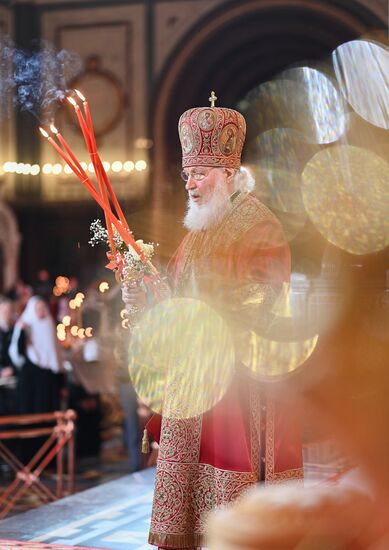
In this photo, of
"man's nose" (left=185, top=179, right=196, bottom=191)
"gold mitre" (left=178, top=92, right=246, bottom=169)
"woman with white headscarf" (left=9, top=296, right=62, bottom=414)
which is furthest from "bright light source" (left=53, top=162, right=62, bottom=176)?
"man's nose" (left=185, top=179, right=196, bottom=191)

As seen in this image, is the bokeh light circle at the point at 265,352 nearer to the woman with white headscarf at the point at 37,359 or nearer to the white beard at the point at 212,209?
the white beard at the point at 212,209

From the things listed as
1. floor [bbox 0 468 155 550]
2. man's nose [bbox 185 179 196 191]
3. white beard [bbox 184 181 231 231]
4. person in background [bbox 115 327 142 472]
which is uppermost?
man's nose [bbox 185 179 196 191]

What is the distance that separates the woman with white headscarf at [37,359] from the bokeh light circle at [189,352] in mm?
4818

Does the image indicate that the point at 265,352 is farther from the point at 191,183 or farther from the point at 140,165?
the point at 140,165

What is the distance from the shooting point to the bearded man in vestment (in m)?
3.79

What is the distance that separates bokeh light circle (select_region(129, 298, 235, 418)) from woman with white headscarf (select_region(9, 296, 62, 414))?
4818 mm

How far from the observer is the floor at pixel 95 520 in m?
5.27

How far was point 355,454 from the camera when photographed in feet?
3.76

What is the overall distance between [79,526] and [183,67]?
29.0ft

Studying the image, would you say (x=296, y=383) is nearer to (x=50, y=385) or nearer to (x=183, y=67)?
(x=50, y=385)

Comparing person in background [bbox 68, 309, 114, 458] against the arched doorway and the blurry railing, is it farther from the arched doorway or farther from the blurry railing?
the arched doorway

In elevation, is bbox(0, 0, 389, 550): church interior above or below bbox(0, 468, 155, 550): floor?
above

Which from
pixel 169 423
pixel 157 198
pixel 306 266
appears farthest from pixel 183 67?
pixel 169 423

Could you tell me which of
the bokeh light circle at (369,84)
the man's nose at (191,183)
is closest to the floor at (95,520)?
the man's nose at (191,183)
